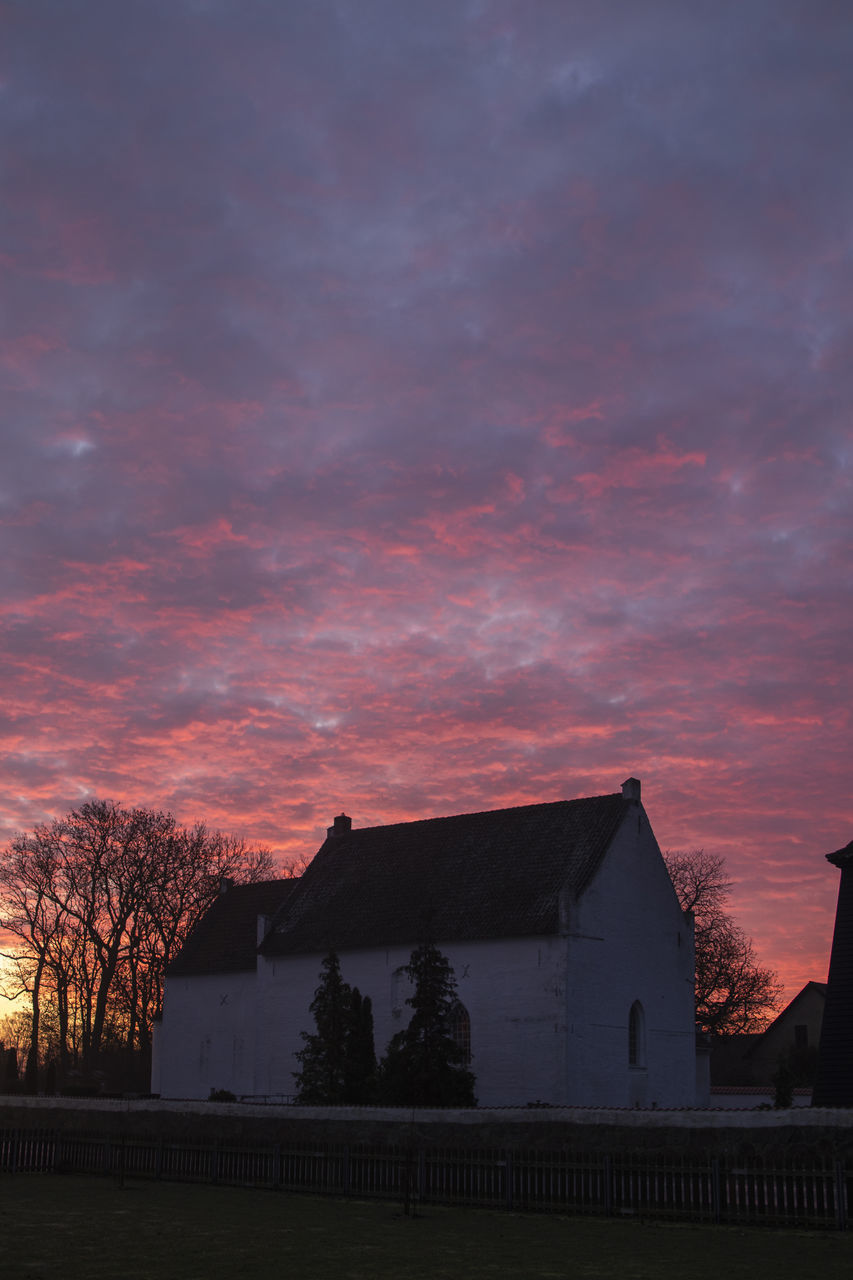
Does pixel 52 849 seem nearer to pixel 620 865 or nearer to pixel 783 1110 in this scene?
pixel 620 865

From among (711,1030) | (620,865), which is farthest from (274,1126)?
(711,1030)

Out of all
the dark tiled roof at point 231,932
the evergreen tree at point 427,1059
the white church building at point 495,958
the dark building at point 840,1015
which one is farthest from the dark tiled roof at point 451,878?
the dark building at point 840,1015

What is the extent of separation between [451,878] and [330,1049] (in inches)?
366

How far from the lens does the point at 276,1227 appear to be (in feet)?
64.8

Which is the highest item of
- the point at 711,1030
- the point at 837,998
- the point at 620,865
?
the point at 620,865

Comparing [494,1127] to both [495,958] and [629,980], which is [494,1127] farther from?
[629,980]

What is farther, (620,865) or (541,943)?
(620,865)

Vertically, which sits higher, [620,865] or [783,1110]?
[620,865]

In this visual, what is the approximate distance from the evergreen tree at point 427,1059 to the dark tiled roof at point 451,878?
6.89ft

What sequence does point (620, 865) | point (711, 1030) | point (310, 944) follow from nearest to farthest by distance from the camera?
1. point (620, 865)
2. point (310, 944)
3. point (711, 1030)

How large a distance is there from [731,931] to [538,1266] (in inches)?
2280

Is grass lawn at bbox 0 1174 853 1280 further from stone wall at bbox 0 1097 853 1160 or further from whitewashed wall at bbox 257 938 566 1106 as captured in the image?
whitewashed wall at bbox 257 938 566 1106

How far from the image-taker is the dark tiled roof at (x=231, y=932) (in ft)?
171

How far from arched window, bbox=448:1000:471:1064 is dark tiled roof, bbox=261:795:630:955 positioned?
2.39m
